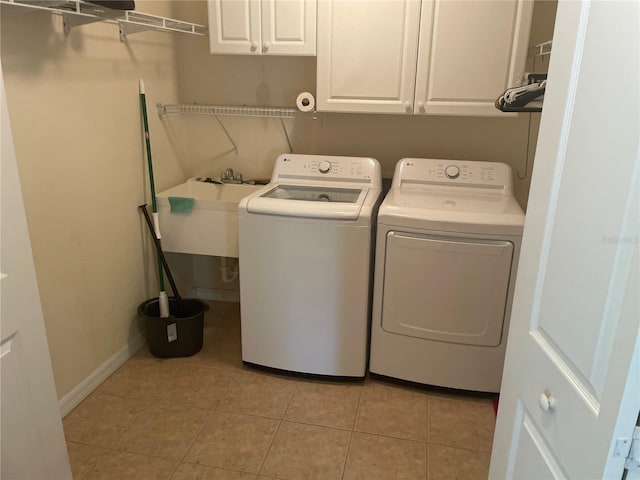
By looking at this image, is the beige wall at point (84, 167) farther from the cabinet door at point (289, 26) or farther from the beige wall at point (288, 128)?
the cabinet door at point (289, 26)

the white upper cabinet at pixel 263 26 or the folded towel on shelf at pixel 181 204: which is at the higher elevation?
the white upper cabinet at pixel 263 26

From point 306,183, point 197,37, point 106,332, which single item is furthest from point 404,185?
point 106,332

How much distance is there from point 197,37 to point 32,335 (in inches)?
85.8

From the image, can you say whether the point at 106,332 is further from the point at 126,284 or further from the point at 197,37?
the point at 197,37

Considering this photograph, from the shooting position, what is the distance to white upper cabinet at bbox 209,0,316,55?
247cm

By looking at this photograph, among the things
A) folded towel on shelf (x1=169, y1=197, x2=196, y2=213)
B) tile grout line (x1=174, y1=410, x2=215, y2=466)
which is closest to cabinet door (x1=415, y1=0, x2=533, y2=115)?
folded towel on shelf (x1=169, y1=197, x2=196, y2=213)

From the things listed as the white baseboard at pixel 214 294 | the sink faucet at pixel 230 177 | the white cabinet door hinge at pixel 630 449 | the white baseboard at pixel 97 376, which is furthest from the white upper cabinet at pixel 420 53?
the white cabinet door hinge at pixel 630 449

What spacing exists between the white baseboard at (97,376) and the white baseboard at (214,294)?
2.20 feet

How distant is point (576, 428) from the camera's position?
0.92m

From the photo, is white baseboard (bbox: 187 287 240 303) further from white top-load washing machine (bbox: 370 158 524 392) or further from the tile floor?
white top-load washing machine (bbox: 370 158 524 392)

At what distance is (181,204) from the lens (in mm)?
2689

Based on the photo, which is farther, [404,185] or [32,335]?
[404,185]

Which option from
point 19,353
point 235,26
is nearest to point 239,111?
point 235,26

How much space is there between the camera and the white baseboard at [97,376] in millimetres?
2268
